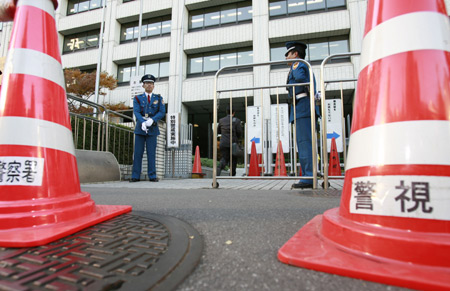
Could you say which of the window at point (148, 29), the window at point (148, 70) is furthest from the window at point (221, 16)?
the window at point (148, 70)

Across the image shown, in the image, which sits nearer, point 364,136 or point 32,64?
point 364,136

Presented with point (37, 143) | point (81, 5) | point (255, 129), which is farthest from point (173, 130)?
point (81, 5)

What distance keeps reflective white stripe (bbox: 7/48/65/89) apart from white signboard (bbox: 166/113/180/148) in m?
6.87

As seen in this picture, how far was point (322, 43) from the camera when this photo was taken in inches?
527

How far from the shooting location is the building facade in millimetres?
12859

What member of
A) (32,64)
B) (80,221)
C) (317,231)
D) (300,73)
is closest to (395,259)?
(317,231)

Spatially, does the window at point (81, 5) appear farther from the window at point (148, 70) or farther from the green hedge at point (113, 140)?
the green hedge at point (113, 140)

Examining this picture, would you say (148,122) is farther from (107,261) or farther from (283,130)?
(283,130)

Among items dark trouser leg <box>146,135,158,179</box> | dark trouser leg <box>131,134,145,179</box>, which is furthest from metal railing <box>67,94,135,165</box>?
dark trouser leg <box>146,135,158,179</box>

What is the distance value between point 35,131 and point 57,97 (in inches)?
9.5

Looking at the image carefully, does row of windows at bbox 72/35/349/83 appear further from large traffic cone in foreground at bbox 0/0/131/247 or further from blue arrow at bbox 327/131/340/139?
large traffic cone in foreground at bbox 0/0/131/247

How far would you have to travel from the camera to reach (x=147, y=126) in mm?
5422

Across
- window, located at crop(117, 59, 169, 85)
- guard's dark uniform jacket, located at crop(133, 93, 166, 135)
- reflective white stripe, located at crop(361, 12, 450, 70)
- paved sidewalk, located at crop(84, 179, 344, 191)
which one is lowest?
paved sidewalk, located at crop(84, 179, 344, 191)

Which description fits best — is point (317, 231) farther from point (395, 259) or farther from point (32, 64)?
point (32, 64)
